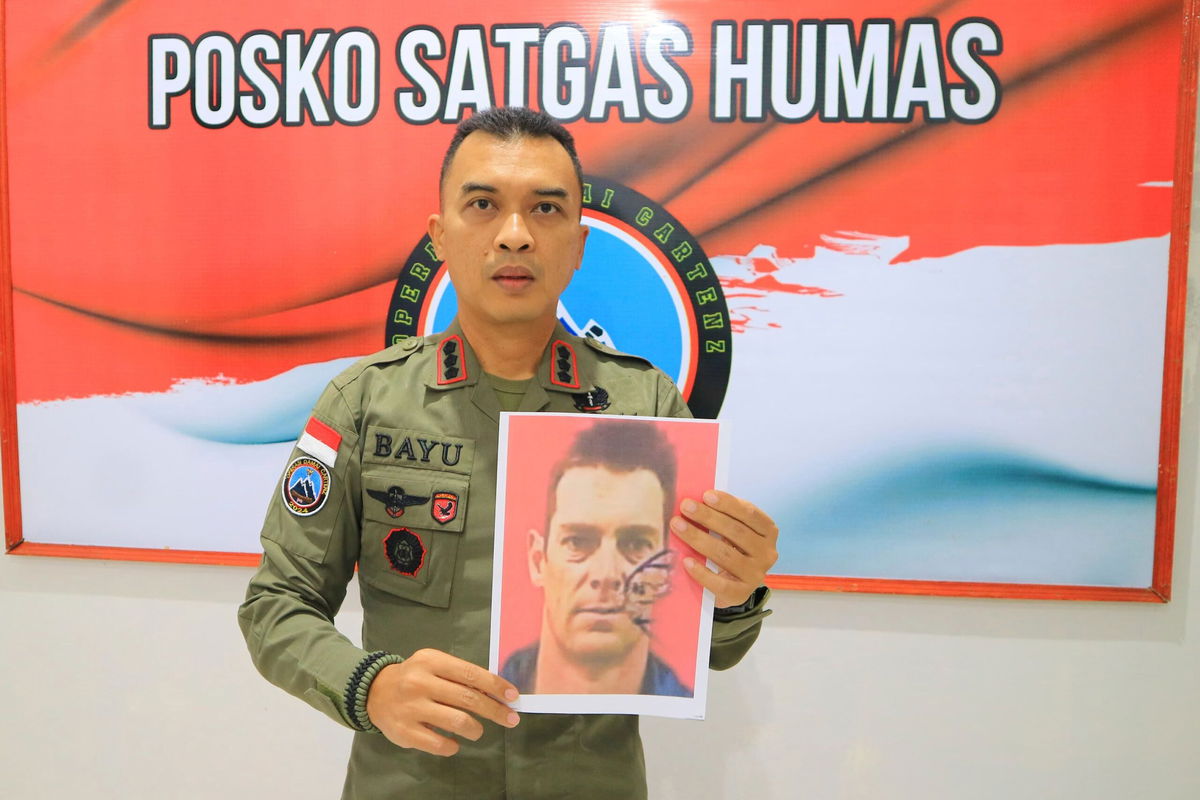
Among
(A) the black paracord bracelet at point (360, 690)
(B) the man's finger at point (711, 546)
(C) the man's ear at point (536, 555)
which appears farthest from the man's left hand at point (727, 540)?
(A) the black paracord bracelet at point (360, 690)

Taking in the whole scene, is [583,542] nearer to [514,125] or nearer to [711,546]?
[711,546]

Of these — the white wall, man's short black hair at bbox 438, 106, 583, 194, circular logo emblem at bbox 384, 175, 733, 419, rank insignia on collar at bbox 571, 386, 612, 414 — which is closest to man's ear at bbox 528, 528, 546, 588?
rank insignia on collar at bbox 571, 386, 612, 414

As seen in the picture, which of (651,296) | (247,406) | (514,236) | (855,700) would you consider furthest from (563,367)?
(855,700)

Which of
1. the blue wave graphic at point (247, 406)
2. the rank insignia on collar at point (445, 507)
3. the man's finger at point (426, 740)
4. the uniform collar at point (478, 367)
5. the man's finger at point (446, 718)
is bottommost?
the man's finger at point (426, 740)

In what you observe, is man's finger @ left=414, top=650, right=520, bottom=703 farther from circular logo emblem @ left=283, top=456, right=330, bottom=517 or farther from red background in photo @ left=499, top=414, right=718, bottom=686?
circular logo emblem @ left=283, top=456, right=330, bottom=517

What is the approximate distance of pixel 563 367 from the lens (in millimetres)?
1086

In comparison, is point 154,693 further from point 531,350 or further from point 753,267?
point 753,267

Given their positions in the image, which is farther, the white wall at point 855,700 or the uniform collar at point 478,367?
the white wall at point 855,700

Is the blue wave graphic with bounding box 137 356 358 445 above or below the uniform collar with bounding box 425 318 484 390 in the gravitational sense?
below

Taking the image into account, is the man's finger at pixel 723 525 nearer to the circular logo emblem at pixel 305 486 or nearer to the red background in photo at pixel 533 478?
the red background in photo at pixel 533 478

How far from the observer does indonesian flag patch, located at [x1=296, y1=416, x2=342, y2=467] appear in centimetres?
100

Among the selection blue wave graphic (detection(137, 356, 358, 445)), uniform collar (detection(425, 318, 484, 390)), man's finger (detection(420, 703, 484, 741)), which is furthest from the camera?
blue wave graphic (detection(137, 356, 358, 445))

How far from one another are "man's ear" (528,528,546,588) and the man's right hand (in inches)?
4.5

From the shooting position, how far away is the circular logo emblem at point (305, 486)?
99cm
